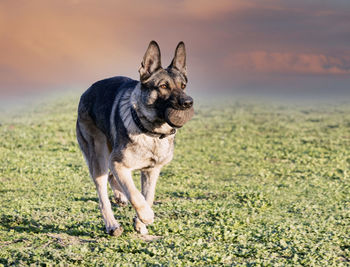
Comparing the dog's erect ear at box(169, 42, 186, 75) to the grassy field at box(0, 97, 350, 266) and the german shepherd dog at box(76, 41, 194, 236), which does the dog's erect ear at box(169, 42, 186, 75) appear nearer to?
the german shepherd dog at box(76, 41, 194, 236)

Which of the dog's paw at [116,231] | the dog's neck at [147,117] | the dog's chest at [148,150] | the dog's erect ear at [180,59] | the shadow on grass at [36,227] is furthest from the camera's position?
the shadow on grass at [36,227]

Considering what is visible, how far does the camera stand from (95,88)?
355 inches

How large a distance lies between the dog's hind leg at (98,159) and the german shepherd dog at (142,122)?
18 millimetres

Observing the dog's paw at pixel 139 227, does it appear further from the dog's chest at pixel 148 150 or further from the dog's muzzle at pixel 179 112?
the dog's muzzle at pixel 179 112

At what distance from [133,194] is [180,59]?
2305mm

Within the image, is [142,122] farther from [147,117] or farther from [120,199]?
[120,199]

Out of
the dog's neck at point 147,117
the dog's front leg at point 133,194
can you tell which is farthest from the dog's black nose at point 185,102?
the dog's front leg at point 133,194

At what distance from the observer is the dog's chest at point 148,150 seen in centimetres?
741

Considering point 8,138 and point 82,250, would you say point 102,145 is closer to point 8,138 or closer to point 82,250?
point 82,250

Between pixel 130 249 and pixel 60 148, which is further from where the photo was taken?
pixel 60 148

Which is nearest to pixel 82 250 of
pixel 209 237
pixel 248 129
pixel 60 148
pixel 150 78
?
pixel 209 237

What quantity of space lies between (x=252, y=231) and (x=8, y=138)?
15931 mm

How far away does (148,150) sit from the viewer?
745cm

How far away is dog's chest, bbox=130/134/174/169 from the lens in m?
7.41
